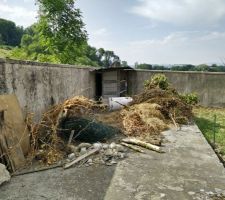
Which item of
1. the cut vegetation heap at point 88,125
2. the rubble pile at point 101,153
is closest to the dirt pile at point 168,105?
the cut vegetation heap at point 88,125

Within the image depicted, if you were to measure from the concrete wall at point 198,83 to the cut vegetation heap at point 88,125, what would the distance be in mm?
6563

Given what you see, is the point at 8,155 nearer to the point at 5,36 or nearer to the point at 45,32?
the point at 45,32

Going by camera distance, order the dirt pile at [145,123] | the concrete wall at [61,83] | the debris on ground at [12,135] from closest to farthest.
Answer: the debris on ground at [12,135] < the concrete wall at [61,83] < the dirt pile at [145,123]

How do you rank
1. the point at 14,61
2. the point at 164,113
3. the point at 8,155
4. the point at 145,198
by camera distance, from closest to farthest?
the point at 145,198, the point at 8,155, the point at 14,61, the point at 164,113

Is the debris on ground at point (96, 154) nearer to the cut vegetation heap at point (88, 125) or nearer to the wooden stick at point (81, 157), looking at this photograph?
the wooden stick at point (81, 157)

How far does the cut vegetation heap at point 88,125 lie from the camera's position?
568cm

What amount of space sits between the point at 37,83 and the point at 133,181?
3.70 metres

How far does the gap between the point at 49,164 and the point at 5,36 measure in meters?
76.4

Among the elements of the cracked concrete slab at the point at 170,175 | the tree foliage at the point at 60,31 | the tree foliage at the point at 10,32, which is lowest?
the cracked concrete slab at the point at 170,175

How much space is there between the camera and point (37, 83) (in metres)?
6.88

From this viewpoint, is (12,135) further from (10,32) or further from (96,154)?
(10,32)

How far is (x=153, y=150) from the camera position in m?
5.86

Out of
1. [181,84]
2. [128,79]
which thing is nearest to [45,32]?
[128,79]

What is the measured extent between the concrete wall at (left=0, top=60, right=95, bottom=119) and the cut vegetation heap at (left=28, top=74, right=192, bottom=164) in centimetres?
47
